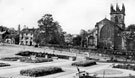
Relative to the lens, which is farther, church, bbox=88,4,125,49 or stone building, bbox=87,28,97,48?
stone building, bbox=87,28,97,48

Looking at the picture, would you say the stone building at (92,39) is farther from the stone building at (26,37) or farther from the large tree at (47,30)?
the stone building at (26,37)

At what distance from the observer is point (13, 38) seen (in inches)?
4953

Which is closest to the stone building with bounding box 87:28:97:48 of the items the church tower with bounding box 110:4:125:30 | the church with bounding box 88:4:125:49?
the church with bounding box 88:4:125:49

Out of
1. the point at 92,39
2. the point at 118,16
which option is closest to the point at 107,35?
the point at 92,39

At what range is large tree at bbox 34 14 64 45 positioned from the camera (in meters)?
83.7

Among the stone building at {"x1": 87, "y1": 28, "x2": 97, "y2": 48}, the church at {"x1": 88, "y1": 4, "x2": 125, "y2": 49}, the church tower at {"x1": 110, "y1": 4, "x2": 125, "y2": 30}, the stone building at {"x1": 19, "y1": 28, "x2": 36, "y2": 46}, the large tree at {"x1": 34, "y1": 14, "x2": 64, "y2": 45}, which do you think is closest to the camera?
the large tree at {"x1": 34, "y1": 14, "x2": 64, "y2": 45}

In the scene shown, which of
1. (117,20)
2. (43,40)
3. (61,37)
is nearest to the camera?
(43,40)

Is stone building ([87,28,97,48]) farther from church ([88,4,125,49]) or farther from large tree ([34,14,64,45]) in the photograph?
large tree ([34,14,64,45])

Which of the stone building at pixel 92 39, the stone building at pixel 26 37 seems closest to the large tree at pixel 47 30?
the stone building at pixel 92 39

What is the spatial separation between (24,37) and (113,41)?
170 ft

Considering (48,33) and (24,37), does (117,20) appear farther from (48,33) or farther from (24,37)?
(24,37)

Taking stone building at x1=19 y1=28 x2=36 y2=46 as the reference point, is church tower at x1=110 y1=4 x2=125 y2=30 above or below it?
above

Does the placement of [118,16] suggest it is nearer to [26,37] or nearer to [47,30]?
[47,30]

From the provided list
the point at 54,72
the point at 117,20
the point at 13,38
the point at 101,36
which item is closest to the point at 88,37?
the point at 101,36
